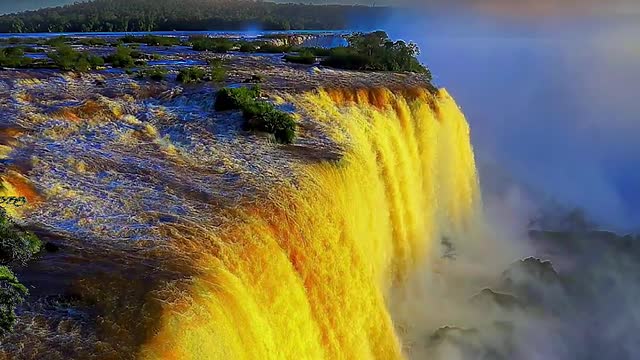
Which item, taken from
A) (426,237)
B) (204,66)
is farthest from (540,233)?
(204,66)

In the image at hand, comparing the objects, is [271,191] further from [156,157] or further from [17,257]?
[17,257]

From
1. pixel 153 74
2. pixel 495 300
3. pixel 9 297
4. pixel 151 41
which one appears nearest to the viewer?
pixel 9 297

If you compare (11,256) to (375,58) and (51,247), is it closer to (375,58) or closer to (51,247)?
(51,247)

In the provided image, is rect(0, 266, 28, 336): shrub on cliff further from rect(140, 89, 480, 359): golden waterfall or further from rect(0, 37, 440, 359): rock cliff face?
rect(140, 89, 480, 359): golden waterfall

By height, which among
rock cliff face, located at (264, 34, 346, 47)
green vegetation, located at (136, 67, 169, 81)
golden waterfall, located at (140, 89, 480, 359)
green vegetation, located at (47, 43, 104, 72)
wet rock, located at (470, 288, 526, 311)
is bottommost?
wet rock, located at (470, 288, 526, 311)

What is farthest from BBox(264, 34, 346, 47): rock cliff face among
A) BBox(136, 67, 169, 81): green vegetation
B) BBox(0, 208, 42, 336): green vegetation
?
BBox(0, 208, 42, 336): green vegetation

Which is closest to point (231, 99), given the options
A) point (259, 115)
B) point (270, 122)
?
point (259, 115)

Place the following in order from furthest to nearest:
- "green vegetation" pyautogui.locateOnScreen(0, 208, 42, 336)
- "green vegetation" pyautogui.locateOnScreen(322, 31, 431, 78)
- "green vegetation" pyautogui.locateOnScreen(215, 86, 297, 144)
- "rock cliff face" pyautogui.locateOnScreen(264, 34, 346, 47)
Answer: "rock cliff face" pyautogui.locateOnScreen(264, 34, 346, 47)
"green vegetation" pyautogui.locateOnScreen(322, 31, 431, 78)
"green vegetation" pyautogui.locateOnScreen(215, 86, 297, 144)
"green vegetation" pyautogui.locateOnScreen(0, 208, 42, 336)
